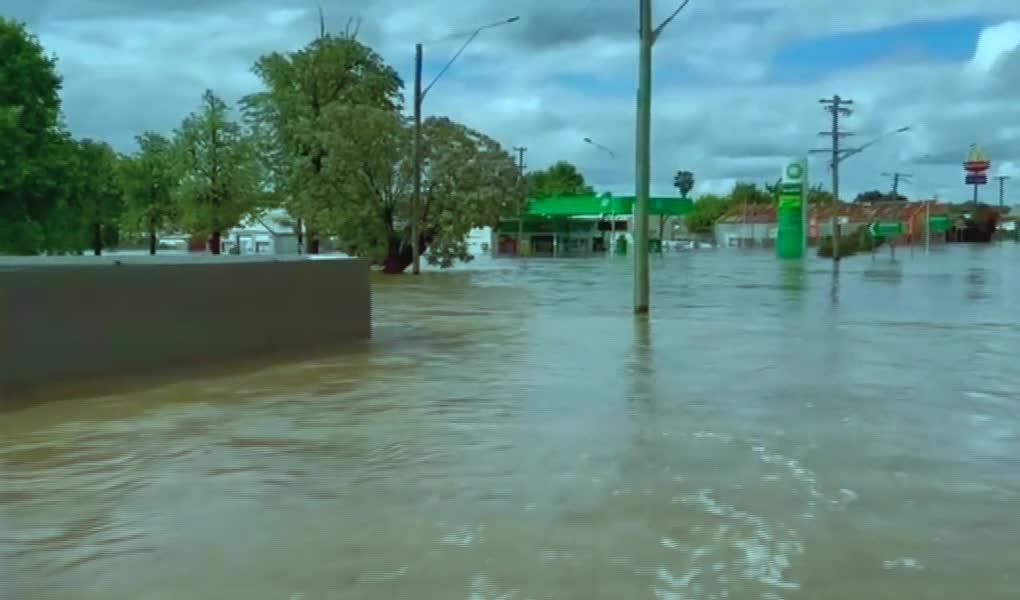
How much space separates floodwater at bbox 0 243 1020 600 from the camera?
4512 millimetres

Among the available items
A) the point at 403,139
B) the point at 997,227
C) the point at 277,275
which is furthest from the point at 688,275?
the point at 997,227

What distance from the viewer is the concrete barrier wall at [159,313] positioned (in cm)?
948

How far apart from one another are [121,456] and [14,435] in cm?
122

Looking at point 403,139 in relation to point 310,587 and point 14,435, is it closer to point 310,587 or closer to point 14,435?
point 14,435

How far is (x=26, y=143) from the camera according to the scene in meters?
34.8

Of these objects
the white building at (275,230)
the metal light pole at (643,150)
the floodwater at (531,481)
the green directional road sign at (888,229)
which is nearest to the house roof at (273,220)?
the white building at (275,230)

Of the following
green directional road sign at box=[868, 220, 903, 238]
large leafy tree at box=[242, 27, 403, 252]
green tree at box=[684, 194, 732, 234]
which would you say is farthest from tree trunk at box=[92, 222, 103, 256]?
green tree at box=[684, 194, 732, 234]

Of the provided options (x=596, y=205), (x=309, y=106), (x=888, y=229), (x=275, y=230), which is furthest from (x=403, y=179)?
(x=888, y=229)

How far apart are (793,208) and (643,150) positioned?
49038mm

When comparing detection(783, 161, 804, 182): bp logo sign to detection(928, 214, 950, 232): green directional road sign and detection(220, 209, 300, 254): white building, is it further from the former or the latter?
detection(928, 214, 950, 232): green directional road sign

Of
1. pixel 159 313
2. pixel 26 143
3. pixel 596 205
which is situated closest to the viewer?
Result: pixel 159 313

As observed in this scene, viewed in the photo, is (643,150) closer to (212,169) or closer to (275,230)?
(212,169)

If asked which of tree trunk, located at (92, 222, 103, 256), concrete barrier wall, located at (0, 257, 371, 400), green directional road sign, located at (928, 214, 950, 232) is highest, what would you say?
green directional road sign, located at (928, 214, 950, 232)

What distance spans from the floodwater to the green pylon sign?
52772 mm
